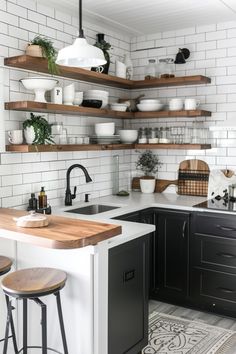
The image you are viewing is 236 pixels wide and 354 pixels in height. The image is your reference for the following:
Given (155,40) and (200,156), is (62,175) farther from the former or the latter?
(155,40)

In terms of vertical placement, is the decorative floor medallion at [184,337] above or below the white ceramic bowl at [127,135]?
below

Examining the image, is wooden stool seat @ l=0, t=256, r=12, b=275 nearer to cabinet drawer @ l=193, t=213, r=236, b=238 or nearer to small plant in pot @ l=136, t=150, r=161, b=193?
cabinet drawer @ l=193, t=213, r=236, b=238

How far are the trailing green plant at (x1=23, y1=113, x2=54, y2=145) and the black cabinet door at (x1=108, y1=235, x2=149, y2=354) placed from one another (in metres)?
A: 1.06

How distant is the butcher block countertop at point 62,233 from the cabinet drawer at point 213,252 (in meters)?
1.46

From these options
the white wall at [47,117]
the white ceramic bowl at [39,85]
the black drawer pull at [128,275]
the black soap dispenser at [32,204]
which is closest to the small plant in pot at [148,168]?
the white wall at [47,117]

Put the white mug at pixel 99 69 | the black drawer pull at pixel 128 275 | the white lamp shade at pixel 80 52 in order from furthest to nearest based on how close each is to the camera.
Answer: the white mug at pixel 99 69
the black drawer pull at pixel 128 275
the white lamp shade at pixel 80 52

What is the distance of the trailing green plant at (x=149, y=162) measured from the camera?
452cm

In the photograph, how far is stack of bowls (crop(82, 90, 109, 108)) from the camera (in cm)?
376

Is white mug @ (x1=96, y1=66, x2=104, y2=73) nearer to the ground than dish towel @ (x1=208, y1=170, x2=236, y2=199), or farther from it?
farther from it

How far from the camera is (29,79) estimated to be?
316cm

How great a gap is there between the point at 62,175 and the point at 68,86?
2.57 feet

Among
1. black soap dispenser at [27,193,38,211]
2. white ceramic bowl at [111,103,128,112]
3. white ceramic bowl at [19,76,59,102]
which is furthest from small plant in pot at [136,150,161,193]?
white ceramic bowl at [19,76,59,102]

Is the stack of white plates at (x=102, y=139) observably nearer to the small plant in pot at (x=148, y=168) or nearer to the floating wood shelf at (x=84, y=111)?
the floating wood shelf at (x=84, y=111)

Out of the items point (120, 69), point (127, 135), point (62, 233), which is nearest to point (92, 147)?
point (127, 135)
